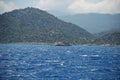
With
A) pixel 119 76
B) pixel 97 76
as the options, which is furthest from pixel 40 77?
pixel 119 76

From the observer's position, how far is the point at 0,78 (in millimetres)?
57219

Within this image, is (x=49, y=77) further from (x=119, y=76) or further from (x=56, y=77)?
(x=119, y=76)

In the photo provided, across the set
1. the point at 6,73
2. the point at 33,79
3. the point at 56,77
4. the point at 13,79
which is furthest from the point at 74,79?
the point at 6,73

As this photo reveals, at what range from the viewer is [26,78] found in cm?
5725

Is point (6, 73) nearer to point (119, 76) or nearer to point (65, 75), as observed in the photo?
point (65, 75)

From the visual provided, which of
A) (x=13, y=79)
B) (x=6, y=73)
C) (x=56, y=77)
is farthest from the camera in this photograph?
(x=6, y=73)

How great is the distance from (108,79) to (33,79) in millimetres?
16009

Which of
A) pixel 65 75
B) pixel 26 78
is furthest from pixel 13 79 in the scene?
pixel 65 75

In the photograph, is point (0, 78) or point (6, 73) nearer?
point (0, 78)

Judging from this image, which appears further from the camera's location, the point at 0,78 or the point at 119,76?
the point at 119,76

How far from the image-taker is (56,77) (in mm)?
59719

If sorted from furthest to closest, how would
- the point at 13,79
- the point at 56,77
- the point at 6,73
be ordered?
the point at 6,73, the point at 56,77, the point at 13,79

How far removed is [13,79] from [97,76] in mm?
19020

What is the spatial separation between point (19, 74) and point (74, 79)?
1333 centimetres
